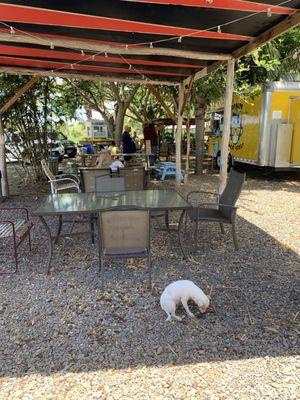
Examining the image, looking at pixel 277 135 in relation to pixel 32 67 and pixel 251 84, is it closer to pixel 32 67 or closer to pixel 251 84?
pixel 251 84

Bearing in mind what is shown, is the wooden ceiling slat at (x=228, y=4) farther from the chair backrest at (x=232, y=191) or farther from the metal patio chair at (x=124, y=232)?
the metal patio chair at (x=124, y=232)

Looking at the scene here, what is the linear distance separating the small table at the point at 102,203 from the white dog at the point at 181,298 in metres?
0.79

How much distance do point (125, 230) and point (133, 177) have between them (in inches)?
116

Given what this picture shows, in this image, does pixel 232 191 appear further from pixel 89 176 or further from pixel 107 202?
pixel 89 176

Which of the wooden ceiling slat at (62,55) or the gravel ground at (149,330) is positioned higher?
the wooden ceiling slat at (62,55)

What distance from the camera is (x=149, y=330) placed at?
8.29 feet

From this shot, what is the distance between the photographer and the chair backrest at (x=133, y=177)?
5777 millimetres

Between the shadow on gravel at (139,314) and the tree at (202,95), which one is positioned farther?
the tree at (202,95)

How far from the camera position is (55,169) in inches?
385

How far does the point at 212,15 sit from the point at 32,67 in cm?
432

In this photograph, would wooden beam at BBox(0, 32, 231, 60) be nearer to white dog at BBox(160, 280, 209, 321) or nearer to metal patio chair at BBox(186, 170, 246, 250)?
metal patio chair at BBox(186, 170, 246, 250)

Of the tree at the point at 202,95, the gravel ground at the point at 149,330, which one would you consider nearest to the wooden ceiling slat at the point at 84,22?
the gravel ground at the point at 149,330

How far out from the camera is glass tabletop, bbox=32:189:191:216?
331 centimetres

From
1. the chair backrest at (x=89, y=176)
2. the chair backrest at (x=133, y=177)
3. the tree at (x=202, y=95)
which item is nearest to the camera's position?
the chair backrest at (x=89, y=176)
